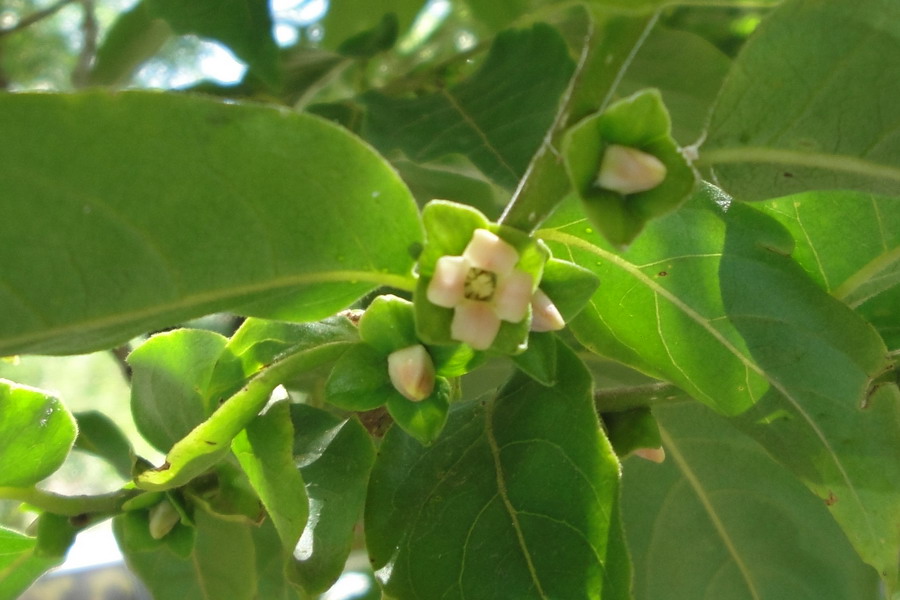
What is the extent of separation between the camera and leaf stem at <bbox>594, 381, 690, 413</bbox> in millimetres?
460

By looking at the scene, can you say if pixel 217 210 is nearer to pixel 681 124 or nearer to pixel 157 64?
pixel 681 124

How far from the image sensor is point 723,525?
0.61 meters

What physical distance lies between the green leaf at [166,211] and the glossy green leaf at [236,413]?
36mm

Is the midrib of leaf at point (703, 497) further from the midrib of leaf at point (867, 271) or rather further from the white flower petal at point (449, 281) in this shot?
the white flower petal at point (449, 281)

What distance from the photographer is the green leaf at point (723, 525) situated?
591 millimetres

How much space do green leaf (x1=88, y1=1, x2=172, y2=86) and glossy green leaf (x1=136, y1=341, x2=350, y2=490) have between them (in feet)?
2.68

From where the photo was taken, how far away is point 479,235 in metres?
0.34

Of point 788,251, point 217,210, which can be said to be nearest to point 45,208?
point 217,210

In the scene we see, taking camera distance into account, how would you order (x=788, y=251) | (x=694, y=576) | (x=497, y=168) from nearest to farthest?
(x=788, y=251), (x=694, y=576), (x=497, y=168)

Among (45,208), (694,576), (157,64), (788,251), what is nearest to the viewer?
(45,208)

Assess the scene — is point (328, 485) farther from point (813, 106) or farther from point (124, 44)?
point (124, 44)

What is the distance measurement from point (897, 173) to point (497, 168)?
0.37 meters

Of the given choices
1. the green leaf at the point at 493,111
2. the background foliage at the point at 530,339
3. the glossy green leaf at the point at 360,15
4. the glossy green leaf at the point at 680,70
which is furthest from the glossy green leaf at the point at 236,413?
the glossy green leaf at the point at 360,15

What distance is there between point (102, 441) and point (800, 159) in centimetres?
52
